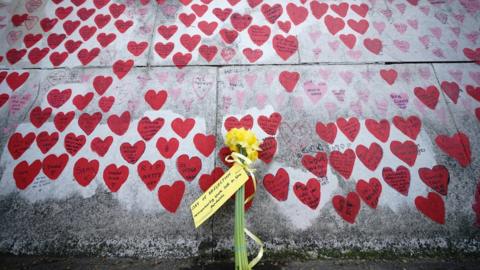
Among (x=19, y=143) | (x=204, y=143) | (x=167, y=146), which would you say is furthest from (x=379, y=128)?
(x=19, y=143)

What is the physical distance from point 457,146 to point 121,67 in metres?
2.87

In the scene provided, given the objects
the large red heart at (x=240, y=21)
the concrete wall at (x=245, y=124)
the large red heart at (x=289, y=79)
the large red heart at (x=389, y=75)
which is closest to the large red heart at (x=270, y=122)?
the concrete wall at (x=245, y=124)

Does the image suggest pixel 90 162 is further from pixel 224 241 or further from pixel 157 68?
pixel 224 241

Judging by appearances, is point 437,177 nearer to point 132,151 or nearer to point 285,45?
point 285,45

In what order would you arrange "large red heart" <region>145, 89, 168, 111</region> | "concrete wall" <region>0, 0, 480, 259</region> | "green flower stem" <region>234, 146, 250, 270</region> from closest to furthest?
"green flower stem" <region>234, 146, 250, 270</region> < "concrete wall" <region>0, 0, 480, 259</region> < "large red heart" <region>145, 89, 168, 111</region>

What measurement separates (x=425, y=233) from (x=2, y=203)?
3.06 metres

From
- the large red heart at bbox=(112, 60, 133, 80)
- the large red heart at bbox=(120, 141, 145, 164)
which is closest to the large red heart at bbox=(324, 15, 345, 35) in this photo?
the large red heart at bbox=(112, 60, 133, 80)

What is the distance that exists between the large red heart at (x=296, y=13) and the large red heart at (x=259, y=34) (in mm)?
278

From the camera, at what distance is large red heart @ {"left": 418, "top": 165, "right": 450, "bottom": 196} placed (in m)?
1.90

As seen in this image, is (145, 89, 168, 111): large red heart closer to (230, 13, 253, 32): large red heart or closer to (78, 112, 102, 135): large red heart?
(78, 112, 102, 135): large red heart

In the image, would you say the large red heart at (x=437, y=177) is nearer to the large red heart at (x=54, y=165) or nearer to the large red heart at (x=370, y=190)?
the large red heart at (x=370, y=190)

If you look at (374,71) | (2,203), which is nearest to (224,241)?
(2,203)

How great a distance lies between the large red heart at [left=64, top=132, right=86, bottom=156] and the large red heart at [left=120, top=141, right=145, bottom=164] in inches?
13.1

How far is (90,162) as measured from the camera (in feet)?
6.41
